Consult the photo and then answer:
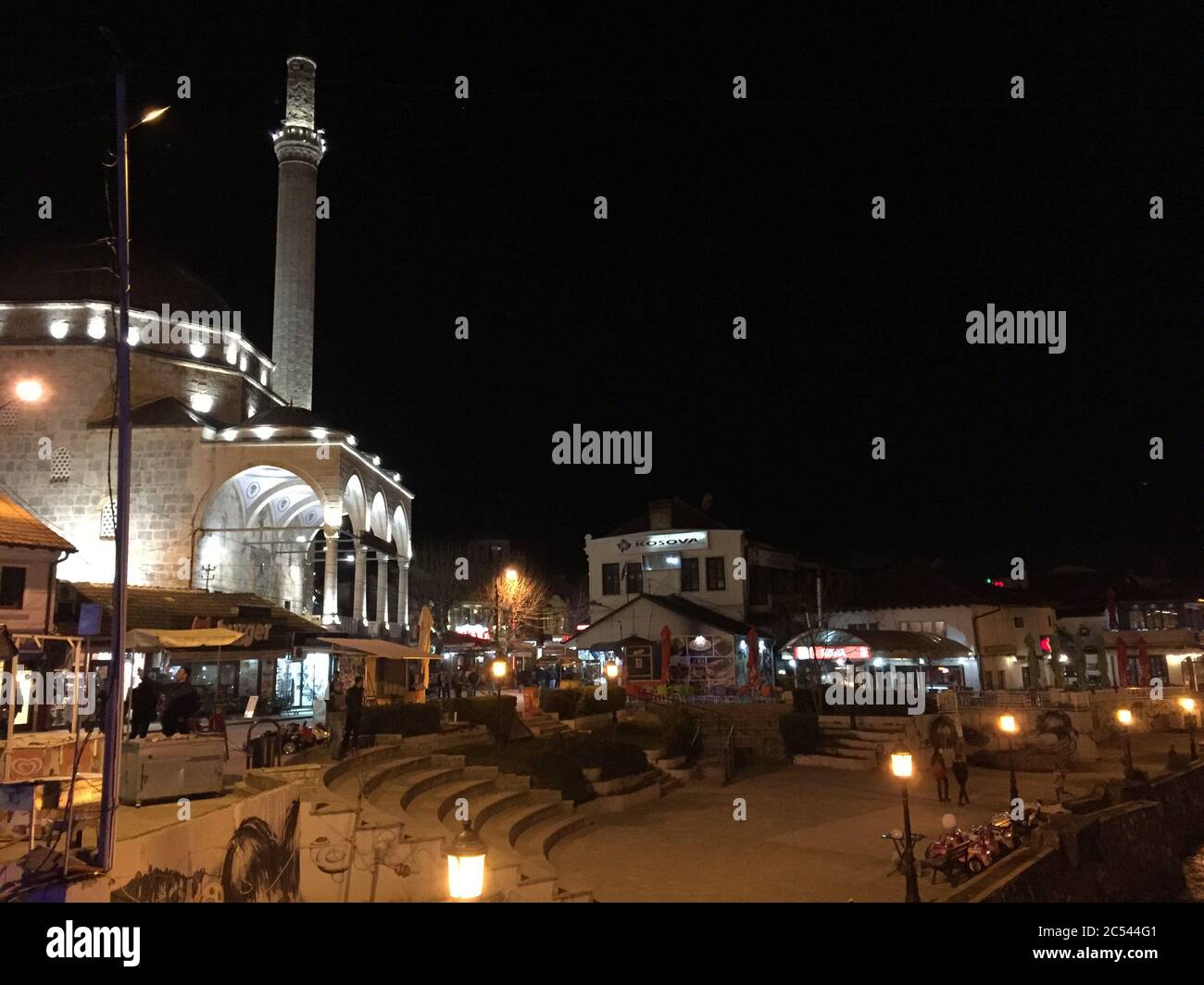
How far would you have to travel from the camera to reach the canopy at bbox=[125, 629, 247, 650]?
1400 cm

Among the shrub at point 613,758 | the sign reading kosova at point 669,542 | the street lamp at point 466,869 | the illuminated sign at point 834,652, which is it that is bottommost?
the shrub at point 613,758

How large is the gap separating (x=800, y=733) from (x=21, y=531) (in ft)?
67.6

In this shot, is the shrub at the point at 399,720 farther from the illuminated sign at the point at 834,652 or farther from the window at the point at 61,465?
the window at the point at 61,465

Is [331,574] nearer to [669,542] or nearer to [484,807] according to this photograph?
[669,542]

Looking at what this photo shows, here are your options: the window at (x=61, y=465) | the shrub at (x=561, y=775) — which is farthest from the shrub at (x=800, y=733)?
the window at (x=61, y=465)

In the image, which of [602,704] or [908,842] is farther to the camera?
[602,704]

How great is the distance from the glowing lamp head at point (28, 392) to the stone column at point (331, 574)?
37.8 ft

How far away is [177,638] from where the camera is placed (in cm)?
1463

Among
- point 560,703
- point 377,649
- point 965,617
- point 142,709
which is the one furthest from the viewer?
point 965,617

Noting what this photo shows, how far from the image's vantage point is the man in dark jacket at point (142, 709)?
42.5 ft

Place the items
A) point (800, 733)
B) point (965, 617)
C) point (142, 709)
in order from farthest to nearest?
point (965, 617) < point (800, 733) < point (142, 709)

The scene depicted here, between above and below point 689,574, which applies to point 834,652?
below

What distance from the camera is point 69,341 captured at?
113ft

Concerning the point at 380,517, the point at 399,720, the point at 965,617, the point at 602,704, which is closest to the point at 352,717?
the point at 399,720
